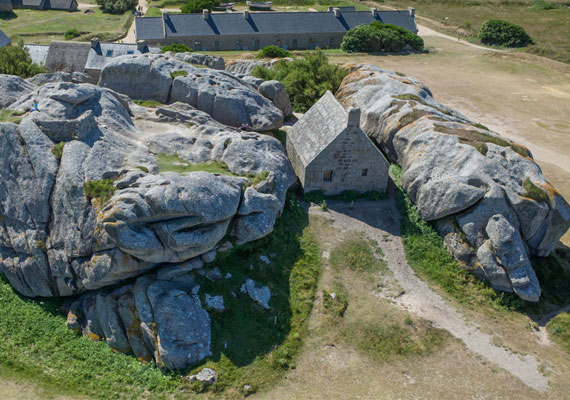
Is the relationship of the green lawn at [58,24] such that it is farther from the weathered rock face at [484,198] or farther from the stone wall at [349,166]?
the weathered rock face at [484,198]

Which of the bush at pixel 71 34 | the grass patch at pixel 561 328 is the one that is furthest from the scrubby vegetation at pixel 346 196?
the bush at pixel 71 34

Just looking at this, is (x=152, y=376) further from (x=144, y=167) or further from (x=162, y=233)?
(x=144, y=167)

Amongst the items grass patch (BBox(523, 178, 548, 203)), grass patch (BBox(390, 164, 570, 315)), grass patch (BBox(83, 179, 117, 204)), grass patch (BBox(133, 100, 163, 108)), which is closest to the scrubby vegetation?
grass patch (BBox(390, 164, 570, 315))

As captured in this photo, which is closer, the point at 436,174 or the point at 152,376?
the point at 152,376

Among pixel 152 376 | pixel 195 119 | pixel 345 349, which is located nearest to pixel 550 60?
pixel 195 119

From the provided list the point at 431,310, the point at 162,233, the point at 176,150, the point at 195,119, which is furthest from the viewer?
the point at 195,119

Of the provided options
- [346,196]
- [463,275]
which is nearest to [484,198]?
[463,275]

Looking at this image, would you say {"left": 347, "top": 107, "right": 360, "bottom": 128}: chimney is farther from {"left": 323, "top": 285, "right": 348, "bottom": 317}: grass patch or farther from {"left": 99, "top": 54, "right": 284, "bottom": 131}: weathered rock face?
{"left": 323, "top": 285, "right": 348, "bottom": 317}: grass patch
